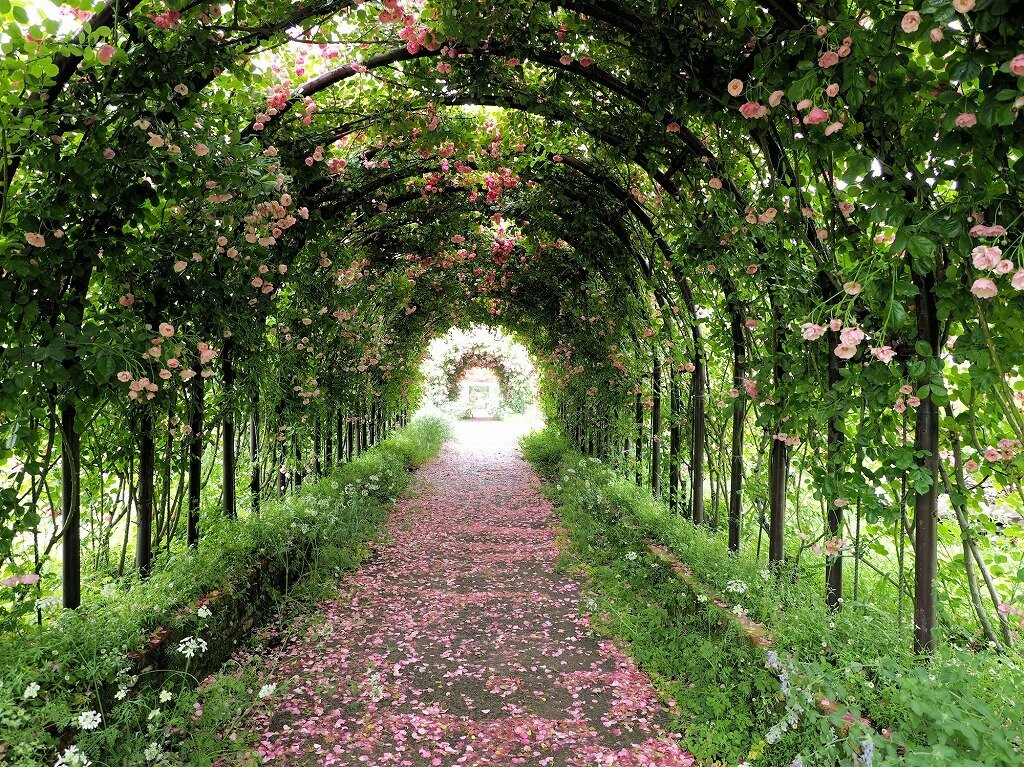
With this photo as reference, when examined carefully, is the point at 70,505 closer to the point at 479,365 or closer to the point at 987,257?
the point at 987,257

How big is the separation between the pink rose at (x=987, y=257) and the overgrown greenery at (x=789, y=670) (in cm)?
124

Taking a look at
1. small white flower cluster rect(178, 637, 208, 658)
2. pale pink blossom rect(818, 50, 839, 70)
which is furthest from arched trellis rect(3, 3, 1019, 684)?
small white flower cluster rect(178, 637, 208, 658)

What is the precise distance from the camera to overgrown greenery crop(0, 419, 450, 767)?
2076 mm

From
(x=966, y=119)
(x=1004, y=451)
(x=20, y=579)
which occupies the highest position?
(x=966, y=119)

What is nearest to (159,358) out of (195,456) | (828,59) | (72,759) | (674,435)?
(195,456)

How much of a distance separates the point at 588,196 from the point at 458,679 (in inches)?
169

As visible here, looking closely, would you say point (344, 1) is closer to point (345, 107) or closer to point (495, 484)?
point (345, 107)

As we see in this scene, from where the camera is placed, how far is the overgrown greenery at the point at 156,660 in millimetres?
2076

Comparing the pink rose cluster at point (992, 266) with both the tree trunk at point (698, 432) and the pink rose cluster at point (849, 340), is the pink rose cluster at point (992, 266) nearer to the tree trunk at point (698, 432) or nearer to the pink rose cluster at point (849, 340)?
the pink rose cluster at point (849, 340)

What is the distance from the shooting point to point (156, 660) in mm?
2756

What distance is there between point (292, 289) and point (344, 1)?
3062 mm

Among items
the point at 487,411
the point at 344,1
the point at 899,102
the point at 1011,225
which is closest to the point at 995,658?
the point at 1011,225

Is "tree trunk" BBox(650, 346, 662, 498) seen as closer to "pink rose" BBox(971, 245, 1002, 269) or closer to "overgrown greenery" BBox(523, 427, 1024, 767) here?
"overgrown greenery" BBox(523, 427, 1024, 767)

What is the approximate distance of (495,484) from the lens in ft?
36.0
